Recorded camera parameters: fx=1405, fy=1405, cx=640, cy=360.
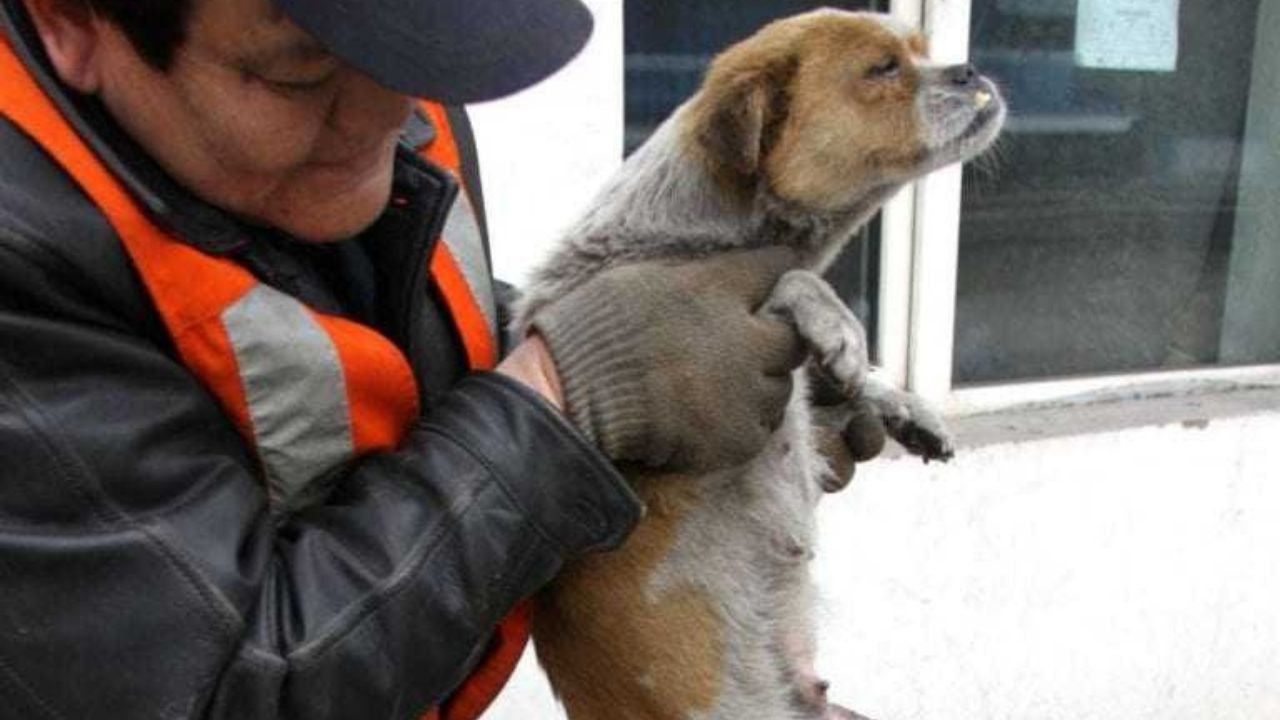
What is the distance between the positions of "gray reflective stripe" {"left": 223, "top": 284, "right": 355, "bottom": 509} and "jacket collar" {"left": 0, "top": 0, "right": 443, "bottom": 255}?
7 centimetres

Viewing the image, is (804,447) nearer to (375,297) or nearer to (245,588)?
(375,297)

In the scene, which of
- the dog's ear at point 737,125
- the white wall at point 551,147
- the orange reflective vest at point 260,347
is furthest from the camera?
the white wall at point 551,147

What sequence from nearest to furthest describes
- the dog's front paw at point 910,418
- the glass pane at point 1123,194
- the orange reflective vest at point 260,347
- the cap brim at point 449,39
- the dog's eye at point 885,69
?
the cap brim at point 449,39 < the orange reflective vest at point 260,347 < the dog's eye at point 885,69 < the dog's front paw at point 910,418 < the glass pane at point 1123,194

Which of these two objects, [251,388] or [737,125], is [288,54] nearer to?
[251,388]

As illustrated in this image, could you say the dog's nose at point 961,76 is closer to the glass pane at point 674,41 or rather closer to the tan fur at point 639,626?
the tan fur at point 639,626

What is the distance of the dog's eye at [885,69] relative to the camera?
1966mm

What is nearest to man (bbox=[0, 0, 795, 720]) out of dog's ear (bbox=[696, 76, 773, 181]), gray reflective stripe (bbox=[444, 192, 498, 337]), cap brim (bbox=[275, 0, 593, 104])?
cap brim (bbox=[275, 0, 593, 104])

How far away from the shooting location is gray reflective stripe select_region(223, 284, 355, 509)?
123 centimetres

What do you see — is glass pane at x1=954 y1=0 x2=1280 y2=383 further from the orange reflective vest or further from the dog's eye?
the orange reflective vest

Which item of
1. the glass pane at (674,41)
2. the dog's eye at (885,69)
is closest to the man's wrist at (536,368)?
the dog's eye at (885,69)

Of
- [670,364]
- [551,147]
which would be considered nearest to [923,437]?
[670,364]

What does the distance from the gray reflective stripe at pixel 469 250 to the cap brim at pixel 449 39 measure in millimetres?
390

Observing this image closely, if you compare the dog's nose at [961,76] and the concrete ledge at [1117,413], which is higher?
the dog's nose at [961,76]

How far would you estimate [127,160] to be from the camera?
1196mm
